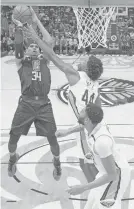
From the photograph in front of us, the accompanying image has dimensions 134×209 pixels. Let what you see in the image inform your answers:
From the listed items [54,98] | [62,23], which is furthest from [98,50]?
[54,98]

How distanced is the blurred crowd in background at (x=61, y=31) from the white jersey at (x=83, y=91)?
10.6 m

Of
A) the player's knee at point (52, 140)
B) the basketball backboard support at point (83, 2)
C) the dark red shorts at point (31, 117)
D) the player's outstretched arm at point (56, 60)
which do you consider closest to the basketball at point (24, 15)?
the player's outstretched arm at point (56, 60)

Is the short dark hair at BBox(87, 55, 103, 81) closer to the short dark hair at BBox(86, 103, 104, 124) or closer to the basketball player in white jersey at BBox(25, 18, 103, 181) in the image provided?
the basketball player in white jersey at BBox(25, 18, 103, 181)

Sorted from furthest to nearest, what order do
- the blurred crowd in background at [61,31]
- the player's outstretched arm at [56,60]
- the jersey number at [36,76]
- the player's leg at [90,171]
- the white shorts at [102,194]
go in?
1. the blurred crowd in background at [61,31]
2. the jersey number at [36,76]
3. the player's leg at [90,171]
4. the player's outstretched arm at [56,60]
5. the white shorts at [102,194]

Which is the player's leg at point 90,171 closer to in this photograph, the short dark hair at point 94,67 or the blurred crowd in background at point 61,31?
the short dark hair at point 94,67

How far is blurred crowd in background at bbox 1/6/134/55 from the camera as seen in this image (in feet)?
47.8

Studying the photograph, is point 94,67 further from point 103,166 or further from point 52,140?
point 103,166

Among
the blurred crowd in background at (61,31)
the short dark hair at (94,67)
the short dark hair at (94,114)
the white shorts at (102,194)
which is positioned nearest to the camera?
the short dark hair at (94,114)

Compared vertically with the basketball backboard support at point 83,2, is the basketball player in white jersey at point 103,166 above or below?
below

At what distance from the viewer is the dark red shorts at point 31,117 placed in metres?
3.64

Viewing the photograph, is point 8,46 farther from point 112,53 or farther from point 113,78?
point 113,78

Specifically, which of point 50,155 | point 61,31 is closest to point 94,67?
point 50,155

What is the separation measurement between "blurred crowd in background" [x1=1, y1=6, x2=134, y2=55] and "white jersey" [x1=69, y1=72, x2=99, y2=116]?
10614 mm

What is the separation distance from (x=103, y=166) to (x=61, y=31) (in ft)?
45.6
